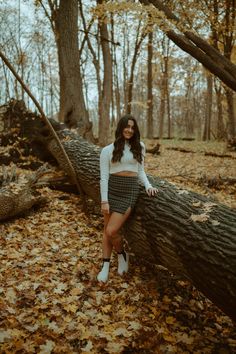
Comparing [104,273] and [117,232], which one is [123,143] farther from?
[104,273]

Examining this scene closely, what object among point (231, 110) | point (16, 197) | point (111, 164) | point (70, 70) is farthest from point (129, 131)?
point (231, 110)

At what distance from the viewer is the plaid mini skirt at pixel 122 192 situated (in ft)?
12.3

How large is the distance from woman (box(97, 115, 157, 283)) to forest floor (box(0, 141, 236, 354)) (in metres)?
0.43

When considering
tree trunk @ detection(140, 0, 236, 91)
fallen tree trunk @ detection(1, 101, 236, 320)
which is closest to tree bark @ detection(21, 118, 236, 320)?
fallen tree trunk @ detection(1, 101, 236, 320)

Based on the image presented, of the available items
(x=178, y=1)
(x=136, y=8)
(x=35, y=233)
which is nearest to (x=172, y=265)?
(x=35, y=233)

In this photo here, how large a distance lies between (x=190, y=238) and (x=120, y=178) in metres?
1.20

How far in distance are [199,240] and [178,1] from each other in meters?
11.3

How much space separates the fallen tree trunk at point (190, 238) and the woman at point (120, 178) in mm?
221

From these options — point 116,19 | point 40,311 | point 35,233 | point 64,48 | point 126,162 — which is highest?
point 116,19

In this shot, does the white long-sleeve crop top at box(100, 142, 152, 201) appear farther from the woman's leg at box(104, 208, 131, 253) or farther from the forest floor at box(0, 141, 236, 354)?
the forest floor at box(0, 141, 236, 354)

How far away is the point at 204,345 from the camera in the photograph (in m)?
3.02

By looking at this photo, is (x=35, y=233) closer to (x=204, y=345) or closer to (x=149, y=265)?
(x=149, y=265)

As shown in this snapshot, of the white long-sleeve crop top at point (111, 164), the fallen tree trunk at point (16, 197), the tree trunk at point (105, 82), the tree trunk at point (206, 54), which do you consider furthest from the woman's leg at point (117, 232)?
the tree trunk at point (105, 82)

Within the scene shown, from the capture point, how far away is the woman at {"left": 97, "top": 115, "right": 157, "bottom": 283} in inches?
148
